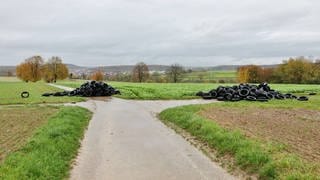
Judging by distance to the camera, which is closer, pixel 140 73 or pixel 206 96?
pixel 206 96

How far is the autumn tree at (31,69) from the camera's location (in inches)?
5212

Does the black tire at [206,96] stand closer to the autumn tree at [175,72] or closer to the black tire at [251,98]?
the black tire at [251,98]

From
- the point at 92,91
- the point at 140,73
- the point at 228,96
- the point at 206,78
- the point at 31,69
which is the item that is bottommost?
the point at 206,78

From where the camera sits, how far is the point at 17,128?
52.9 feet

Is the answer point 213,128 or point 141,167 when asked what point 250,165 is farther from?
point 213,128

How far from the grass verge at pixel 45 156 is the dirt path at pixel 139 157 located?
29 cm

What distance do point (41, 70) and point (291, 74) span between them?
7173 cm

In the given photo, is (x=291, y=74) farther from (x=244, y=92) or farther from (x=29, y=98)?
(x=29, y=98)

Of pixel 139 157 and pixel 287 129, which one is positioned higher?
pixel 287 129

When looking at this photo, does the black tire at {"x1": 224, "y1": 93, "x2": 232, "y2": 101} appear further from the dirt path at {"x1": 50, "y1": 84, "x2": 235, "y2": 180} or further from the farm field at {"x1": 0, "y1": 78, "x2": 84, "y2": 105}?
the dirt path at {"x1": 50, "y1": 84, "x2": 235, "y2": 180}

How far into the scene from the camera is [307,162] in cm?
927

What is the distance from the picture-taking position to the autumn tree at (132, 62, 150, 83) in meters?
121

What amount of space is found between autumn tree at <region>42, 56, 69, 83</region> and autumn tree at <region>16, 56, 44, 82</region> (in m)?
2.15

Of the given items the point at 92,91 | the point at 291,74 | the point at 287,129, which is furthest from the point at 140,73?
the point at 287,129
